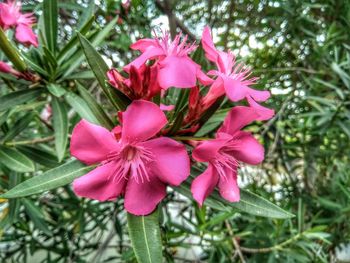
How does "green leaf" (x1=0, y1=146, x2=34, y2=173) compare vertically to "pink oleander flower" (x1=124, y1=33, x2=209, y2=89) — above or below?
below

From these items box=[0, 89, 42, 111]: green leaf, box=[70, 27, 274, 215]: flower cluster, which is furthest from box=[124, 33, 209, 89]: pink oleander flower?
box=[0, 89, 42, 111]: green leaf

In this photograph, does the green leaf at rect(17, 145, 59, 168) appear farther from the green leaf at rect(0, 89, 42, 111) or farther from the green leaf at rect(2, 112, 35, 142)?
the green leaf at rect(0, 89, 42, 111)

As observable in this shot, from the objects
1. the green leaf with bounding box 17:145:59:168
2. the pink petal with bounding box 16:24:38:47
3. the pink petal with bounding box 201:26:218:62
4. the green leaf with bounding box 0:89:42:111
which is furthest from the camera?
the green leaf with bounding box 17:145:59:168

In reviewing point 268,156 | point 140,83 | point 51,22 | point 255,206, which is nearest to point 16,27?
point 51,22

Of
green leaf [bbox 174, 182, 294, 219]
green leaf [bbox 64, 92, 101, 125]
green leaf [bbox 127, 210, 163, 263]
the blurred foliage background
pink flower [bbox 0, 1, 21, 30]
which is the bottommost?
the blurred foliage background

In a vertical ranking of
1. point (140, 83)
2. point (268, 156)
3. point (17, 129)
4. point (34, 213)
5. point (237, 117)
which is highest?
point (140, 83)

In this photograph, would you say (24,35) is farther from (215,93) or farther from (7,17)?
(215,93)

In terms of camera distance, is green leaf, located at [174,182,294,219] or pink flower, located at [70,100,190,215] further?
green leaf, located at [174,182,294,219]

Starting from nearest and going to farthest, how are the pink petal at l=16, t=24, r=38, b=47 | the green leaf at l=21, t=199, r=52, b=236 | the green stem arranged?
the green stem → the pink petal at l=16, t=24, r=38, b=47 → the green leaf at l=21, t=199, r=52, b=236

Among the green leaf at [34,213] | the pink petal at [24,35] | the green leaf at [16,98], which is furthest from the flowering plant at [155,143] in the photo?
the green leaf at [34,213]
